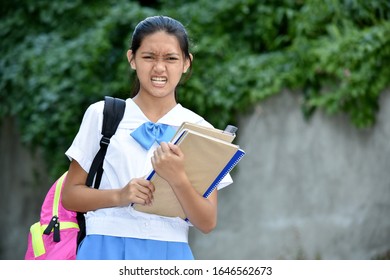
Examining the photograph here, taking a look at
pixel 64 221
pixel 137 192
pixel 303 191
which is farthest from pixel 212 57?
pixel 137 192

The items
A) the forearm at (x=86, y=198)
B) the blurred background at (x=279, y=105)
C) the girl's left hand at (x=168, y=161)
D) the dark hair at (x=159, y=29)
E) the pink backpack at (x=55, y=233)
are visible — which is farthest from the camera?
the blurred background at (x=279, y=105)

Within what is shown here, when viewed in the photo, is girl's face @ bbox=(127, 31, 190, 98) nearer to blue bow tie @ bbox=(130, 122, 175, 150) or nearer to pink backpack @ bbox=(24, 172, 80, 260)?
blue bow tie @ bbox=(130, 122, 175, 150)

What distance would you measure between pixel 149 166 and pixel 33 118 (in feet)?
17.6

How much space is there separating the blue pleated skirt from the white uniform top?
2cm

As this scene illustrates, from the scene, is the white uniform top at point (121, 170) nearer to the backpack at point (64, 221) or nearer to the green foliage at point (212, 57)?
the backpack at point (64, 221)

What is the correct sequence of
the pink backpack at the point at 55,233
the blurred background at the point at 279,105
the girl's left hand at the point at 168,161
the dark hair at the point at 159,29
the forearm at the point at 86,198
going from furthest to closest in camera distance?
1. the blurred background at the point at 279,105
2. the pink backpack at the point at 55,233
3. the dark hair at the point at 159,29
4. the forearm at the point at 86,198
5. the girl's left hand at the point at 168,161

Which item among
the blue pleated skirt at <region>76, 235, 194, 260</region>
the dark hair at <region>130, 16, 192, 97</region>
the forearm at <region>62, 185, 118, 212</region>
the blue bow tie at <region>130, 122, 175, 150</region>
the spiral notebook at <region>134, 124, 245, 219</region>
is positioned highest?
the dark hair at <region>130, 16, 192, 97</region>

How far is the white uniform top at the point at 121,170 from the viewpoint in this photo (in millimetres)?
2402

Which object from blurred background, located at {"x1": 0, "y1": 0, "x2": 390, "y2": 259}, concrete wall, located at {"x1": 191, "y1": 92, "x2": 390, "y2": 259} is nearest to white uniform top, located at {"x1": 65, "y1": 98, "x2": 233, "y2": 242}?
blurred background, located at {"x1": 0, "y1": 0, "x2": 390, "y2": 259}

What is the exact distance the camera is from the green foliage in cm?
570

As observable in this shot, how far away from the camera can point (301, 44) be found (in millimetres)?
6062

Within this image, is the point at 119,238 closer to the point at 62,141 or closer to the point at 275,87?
the point at 275,87

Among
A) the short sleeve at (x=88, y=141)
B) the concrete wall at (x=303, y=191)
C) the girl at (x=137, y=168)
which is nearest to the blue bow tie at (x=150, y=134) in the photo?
the girl at (x=137, y=168)

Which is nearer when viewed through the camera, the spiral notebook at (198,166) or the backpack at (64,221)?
the spiral notebook at (198,166)
